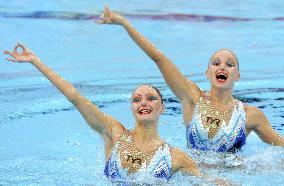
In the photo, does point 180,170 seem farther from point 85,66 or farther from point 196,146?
point 85,66

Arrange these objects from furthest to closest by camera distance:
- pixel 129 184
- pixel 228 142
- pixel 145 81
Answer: pixel 145 81, pixel 228 142, pixel 129 184

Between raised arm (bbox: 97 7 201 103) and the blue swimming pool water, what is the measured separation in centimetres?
41

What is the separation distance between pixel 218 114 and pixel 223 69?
325 mm

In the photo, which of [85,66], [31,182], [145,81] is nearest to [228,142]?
[31,182]

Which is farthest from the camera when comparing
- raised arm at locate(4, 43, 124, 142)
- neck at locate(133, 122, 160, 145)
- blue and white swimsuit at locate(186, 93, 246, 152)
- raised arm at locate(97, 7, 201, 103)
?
blue and white swimsuit at locate(186, 93, 246, 152)

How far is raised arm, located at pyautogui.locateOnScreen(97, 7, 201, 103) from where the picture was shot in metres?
4.44

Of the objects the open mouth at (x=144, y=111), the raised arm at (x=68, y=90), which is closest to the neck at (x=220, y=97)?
the open mouth at (x=144, y=111)

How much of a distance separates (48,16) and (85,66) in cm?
214

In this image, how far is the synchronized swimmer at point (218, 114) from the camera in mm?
4844

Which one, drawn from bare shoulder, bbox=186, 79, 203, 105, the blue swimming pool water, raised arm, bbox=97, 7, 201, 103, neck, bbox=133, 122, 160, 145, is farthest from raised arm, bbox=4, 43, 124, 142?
bare shoulder, bbox=186, 79, 203, 105

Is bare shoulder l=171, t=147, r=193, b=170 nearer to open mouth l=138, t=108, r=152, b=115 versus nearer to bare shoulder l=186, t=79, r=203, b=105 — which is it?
open mouth l=138, t=108, r=152, b=115

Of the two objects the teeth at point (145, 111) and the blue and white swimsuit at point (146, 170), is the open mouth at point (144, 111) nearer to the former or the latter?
the teeth at point (145, 111)

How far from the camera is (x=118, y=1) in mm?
10609

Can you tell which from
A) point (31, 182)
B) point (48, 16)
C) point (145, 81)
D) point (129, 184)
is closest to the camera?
point (129, 184)
